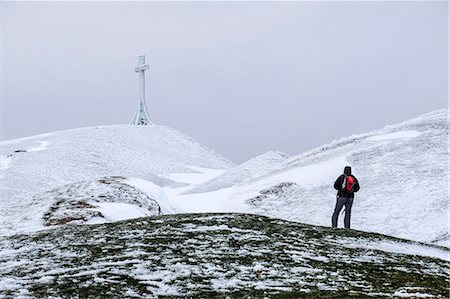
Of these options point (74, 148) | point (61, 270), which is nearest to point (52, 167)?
point (74, 148)

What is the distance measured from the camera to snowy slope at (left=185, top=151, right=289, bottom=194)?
49875mm

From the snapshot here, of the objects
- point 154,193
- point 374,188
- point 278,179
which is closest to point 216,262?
point 154,193

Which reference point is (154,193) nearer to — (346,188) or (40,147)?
(346,188)

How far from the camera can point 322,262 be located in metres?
14.4

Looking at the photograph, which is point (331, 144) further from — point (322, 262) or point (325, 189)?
point (322, 262)

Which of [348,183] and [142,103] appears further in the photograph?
[142,103]

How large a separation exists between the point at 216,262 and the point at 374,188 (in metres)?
26.4

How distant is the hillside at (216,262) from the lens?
11.7 meters

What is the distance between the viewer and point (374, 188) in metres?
38.2

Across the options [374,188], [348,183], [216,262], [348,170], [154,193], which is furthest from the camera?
[374,188]

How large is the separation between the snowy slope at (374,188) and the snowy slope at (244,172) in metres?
2.31

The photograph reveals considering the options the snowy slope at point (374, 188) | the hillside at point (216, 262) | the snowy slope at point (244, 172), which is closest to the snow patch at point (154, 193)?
Answer: the snowy slope at point (374, 188)

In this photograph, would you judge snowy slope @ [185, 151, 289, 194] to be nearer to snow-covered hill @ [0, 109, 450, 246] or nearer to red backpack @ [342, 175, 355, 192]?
snow-covered hill @ [0, 109, 450, 246]

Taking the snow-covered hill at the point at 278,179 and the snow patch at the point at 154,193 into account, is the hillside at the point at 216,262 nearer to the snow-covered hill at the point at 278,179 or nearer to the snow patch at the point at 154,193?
the snow-covered hill at the point at 278,179
